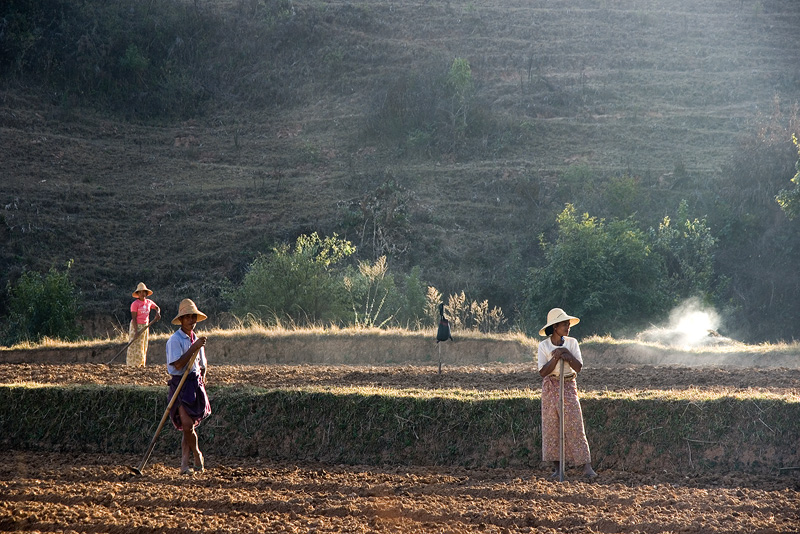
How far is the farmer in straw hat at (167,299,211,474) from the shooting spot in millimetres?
9000

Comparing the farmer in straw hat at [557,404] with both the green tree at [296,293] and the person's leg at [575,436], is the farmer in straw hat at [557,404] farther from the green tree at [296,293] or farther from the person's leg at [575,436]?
the green tree at [296,293]

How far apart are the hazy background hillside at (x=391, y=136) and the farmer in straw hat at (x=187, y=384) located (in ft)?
72.9

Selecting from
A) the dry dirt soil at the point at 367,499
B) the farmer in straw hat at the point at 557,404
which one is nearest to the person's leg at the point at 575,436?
the farmer in straw hat at the point at 557,404

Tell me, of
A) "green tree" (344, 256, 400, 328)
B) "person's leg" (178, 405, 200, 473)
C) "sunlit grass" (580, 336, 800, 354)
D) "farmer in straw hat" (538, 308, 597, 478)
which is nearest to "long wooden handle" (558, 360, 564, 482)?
"farmer in straw hat" (538, 308, 597, 478)

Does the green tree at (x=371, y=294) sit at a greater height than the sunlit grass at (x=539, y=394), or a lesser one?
greater

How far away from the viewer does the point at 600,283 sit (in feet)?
95.5

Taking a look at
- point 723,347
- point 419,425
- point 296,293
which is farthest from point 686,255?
point 419,425

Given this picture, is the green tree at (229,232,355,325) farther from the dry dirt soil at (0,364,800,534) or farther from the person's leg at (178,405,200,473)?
the person's leg at (178,405,200,473)

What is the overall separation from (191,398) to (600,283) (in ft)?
72.1

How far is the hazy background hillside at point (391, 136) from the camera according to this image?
129 feet

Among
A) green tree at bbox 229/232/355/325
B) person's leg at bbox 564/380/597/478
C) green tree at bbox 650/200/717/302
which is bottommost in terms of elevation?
person's leg at bbox 564/380/597/478

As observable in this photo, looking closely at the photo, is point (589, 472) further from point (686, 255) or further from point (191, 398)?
point (686, 255)

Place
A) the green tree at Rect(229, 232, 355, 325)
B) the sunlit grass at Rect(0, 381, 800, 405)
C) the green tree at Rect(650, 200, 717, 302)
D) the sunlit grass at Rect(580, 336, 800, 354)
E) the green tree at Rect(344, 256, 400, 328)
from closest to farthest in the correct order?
the sunlit grass at Rect(0, 381, 800, 405) → the sunlit grass at Rect(580, 336, 800, 354) → the green tree at Rect(229, 232, 355, 325) → the green tree at Rect(344, 256, 400, 328) → the green tree at Rect(650, 200, 717, 302)

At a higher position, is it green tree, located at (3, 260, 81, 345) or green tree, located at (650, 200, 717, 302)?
green tree, located at (650, 200, 717, 302)
